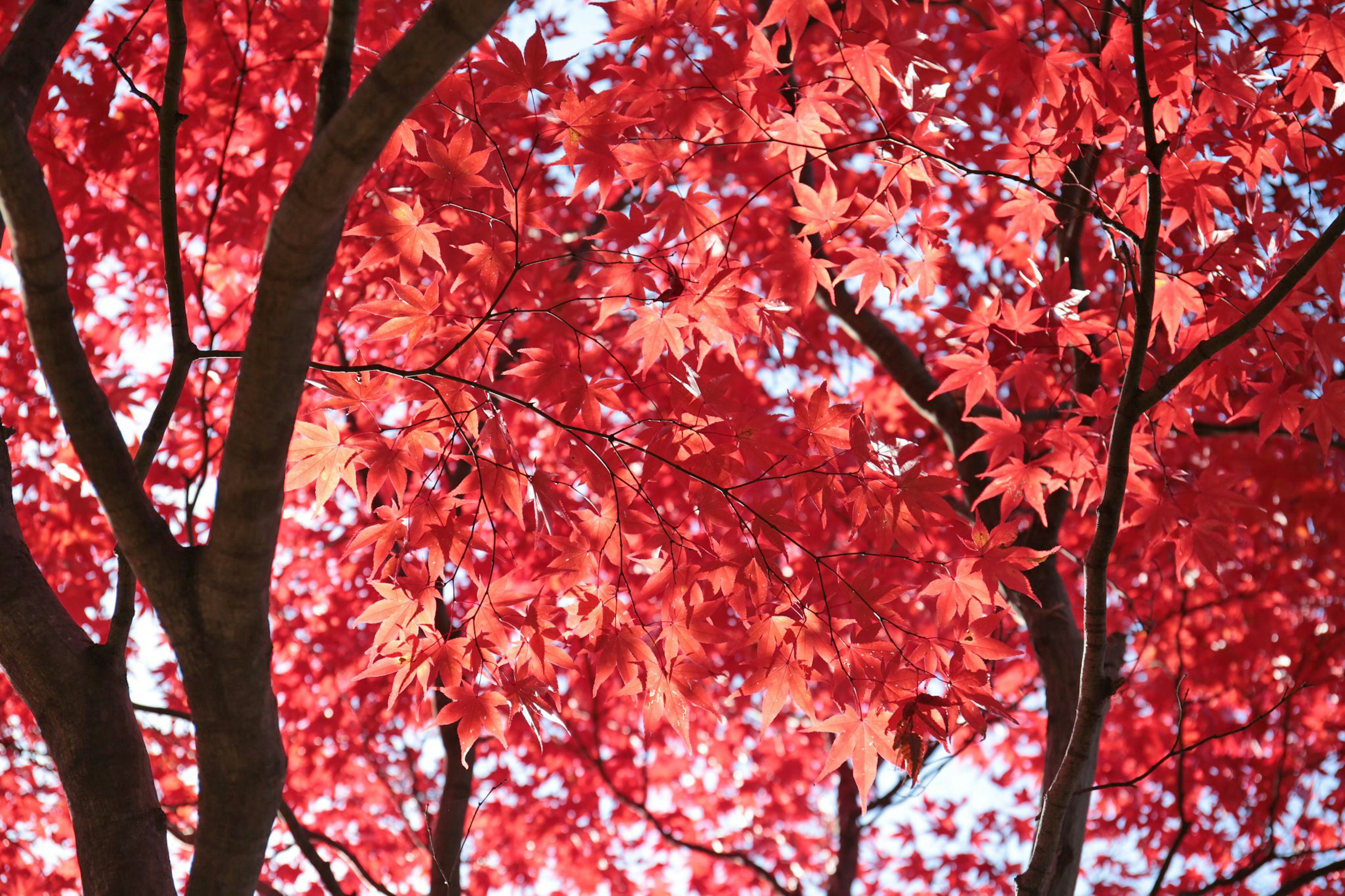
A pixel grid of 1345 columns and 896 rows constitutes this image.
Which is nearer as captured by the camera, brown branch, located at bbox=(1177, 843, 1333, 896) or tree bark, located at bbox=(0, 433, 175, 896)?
tree bark, located at bbox=(0, 433, 175, 896)

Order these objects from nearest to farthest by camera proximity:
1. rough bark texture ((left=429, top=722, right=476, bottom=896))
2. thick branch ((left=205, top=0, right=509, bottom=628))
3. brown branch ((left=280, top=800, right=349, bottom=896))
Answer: thick branch ((left=205, top=0, right=509, bottom=628))
brown branch ((left=280, top=800, right=349, bottom=896))
rough bark texture ((left=429, top=722, right=476, bottom=896))

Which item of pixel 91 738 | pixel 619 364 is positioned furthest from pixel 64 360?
pixel 619 364

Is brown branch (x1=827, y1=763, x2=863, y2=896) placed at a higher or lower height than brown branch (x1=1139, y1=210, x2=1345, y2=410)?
higher

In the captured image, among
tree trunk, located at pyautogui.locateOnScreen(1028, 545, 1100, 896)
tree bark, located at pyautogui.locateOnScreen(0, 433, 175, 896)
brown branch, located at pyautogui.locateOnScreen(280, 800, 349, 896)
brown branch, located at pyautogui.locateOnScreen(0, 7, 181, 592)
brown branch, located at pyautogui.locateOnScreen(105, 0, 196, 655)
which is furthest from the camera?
brown branch, located at pyautogui.locateOnScreen(280, 800, 349, 896)

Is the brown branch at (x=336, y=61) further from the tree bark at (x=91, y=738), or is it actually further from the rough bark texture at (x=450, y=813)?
the rough bark texture at (x=450, y=813)

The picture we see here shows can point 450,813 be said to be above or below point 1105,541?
above

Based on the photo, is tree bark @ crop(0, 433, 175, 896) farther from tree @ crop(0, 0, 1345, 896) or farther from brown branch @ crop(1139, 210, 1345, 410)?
brown branch @ crop(1139, 210, 1345, 410)

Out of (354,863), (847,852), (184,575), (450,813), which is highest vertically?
(847,852)

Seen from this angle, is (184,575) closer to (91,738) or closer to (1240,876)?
(91,738)

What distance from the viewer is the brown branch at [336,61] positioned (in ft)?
5.20

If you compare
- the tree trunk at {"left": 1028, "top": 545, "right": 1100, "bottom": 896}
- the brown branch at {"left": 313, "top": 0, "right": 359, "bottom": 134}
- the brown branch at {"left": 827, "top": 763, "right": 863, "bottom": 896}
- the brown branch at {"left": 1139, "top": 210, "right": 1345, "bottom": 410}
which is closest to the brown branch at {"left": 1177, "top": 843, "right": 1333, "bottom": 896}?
the tree trunk at {"left": 1028, "top": 545, "right": 1100, "bottom": 896}

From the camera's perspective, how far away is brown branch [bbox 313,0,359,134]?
1.58 metres

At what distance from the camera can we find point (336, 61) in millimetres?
1608

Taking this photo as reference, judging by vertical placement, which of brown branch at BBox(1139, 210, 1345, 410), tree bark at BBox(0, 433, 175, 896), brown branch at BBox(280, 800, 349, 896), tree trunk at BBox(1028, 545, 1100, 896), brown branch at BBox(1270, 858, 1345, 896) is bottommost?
tree bark at BBox(0, 433, 175, 896)
